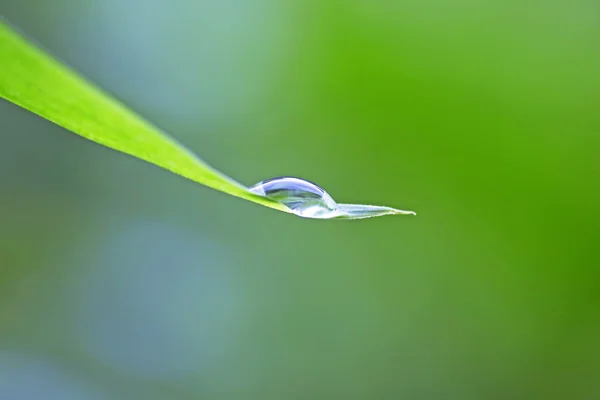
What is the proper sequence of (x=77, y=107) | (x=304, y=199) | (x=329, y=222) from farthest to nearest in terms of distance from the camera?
(x=329, y=222) < (x=304, y=199) < (x=77, y=107)

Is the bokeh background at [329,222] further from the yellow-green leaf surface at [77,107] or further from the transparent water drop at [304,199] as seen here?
the yellow-green leaf surface at [77,107]

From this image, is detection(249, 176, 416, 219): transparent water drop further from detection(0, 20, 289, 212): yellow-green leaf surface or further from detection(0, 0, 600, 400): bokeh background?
detection(0, 0, 600, 400): bokeh background

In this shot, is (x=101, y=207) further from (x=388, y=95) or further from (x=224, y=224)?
(x=388, y=95)

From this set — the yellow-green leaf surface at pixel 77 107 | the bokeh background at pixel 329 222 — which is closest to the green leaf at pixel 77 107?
the yellow-green leaf surface at pixel 77 107

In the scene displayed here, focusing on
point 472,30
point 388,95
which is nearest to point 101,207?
point 388,95

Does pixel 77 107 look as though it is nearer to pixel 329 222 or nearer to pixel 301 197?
pixel 301 197

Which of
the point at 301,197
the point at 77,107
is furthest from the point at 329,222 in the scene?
the point at 77,107

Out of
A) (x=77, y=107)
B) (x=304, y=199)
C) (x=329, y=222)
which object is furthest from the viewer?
(x=329, y=222)
